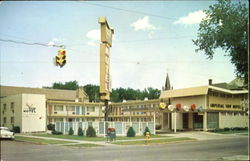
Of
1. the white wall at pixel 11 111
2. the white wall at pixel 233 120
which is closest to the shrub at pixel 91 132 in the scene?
the white wall at pixel 11 111

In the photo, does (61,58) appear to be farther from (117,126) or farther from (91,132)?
(117,126)

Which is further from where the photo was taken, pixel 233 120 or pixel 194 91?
pixel 194 91

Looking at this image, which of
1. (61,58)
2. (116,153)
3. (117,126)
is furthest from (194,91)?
(61,58)

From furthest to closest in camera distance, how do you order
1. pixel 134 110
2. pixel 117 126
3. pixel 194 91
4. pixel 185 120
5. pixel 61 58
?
pixel 134 110
pixel 185 120
pixel 117 126
pixel 194 91
pixel 61 58

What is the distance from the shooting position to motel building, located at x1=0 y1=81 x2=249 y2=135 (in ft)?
73.2

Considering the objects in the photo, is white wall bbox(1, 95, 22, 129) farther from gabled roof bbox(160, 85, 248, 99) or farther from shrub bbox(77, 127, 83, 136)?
gabled roof bbox(160, 85, 248, 99)

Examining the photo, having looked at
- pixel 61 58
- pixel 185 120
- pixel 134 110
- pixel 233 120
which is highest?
pixel 61 58

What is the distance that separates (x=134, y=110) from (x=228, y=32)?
43.4 metres

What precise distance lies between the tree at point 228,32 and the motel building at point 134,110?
459cm

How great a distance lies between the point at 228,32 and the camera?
57.6 feet

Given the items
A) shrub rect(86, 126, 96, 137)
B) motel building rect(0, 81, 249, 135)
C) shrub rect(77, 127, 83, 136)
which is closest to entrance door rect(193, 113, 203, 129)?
motel building rect(0, 81, 249, 135)

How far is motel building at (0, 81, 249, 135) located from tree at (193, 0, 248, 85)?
4.59 meters

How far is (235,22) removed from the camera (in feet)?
57.5

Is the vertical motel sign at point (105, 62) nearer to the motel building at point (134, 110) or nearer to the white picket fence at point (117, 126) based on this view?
the motel building at point (134, 110)
